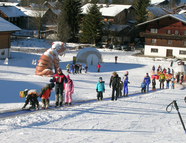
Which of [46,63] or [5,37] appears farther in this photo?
[5,37]

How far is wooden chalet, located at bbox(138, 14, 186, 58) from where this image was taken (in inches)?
1801

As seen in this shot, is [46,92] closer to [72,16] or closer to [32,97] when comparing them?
[32,97]

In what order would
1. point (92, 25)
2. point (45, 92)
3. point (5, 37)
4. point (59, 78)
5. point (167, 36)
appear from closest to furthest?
point (45, 92) → point (59, 78) → point (5, 37) → point (167, 36) → point (92, 25)

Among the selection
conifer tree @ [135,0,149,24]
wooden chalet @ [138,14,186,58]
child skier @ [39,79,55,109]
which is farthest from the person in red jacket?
conifer tree @ [135,0,149,24]

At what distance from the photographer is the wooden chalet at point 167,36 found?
150ft

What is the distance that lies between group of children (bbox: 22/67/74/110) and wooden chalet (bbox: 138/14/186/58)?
36.2 metres

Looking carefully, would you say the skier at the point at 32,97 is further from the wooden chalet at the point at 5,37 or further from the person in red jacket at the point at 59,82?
the wooden chalet at the point at 5,37

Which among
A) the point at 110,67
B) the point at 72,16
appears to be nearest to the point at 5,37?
the point at 110,67

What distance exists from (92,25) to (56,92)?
46589 millimetres

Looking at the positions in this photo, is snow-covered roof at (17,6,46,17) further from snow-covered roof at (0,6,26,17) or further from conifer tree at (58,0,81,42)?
conifer tree at (58,0,81,42)

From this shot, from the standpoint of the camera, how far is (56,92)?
12359 mm

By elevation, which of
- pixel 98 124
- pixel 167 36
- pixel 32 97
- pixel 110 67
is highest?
pixel 167 36

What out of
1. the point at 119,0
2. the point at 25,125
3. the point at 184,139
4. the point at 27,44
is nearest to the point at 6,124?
the point at 25,125

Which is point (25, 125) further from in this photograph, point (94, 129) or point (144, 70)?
point (144, 70)
